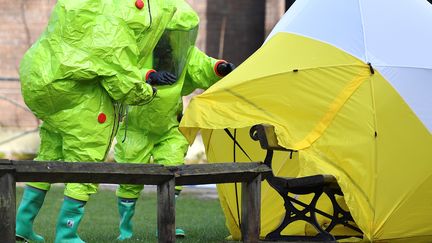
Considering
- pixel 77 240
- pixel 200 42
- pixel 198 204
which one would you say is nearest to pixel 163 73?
pixel 77 240

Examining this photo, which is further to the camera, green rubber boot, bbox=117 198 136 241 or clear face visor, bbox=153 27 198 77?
green rubber boot, bbox=117 198 136 241

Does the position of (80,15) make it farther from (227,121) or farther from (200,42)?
(200,42)

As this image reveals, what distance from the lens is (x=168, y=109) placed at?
322 inches

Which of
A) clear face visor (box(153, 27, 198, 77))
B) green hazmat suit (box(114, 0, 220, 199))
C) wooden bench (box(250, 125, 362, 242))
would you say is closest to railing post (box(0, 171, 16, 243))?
wooden bench (box(250, 125, 362, 242))

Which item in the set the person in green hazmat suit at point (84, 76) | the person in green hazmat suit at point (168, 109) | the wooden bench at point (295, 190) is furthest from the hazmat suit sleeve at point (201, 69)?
the wooden bench at point (295, 190)

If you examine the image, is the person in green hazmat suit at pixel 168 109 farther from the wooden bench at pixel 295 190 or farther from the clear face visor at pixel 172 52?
the wooden bench at pixel 295 190

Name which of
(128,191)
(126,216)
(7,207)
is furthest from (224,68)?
(7,207)

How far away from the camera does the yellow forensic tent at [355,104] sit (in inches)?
289

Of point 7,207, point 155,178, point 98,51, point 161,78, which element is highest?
point 98,51

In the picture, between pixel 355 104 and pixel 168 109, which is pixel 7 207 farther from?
pixel 355 104

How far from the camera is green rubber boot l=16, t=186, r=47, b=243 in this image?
770 cm

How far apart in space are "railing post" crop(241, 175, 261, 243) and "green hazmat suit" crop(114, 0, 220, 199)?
1.69 meters

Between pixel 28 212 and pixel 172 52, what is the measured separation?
167 cm

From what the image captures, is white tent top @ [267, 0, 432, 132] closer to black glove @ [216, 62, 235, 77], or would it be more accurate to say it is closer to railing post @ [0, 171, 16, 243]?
black glove @ [216, 62, 235, 77]
